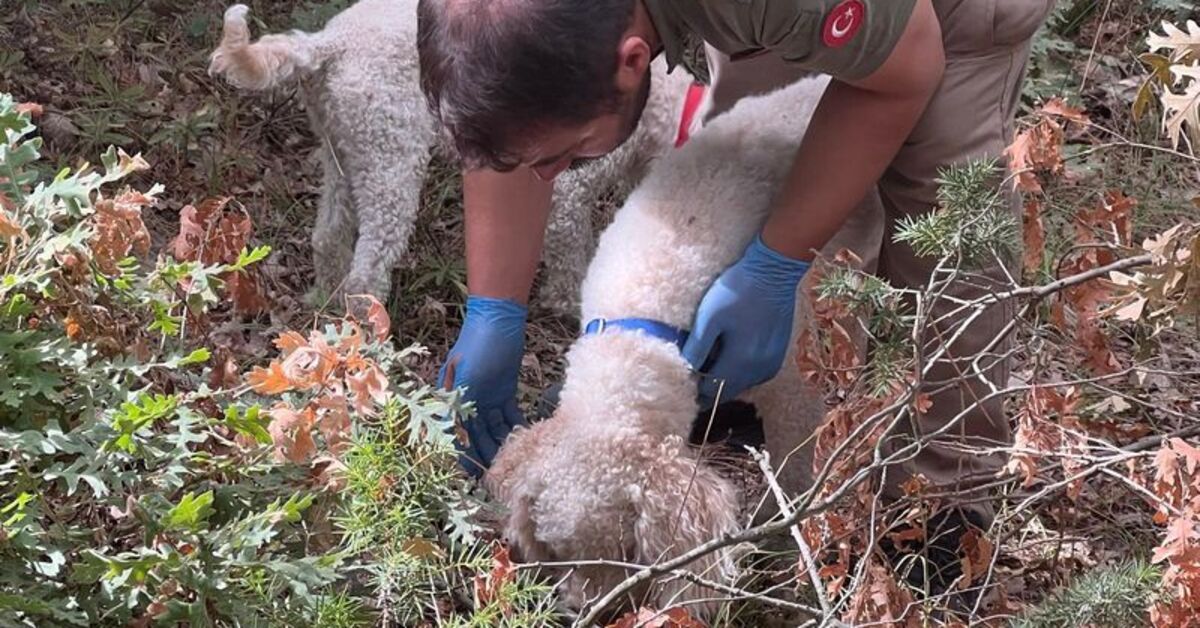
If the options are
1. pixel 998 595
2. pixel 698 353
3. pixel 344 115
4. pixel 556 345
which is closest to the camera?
pixel 998 595

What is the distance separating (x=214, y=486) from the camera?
2088mm

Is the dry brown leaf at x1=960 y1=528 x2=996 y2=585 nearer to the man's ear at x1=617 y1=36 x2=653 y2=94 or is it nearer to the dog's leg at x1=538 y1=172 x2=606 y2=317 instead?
the man's ear at x1=617 y1=36 x2=653 y2=94

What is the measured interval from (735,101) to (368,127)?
97cm

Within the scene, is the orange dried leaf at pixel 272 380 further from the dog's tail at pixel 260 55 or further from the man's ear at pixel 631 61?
the dog's tail at pixel 260 55

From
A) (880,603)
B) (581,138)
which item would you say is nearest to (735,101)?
(581,138)

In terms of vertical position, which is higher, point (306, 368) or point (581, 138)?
point (581, 138)

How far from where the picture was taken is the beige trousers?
2611 millimetres

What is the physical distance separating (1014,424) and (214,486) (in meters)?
1.87

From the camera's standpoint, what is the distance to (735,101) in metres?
3.24

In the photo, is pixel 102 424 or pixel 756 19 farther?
pixel 756 19

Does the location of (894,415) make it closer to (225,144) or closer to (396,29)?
(396,29)

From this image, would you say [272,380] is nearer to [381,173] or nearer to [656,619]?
[656,619]

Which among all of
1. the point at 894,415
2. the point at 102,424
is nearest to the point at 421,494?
the point at 102,424

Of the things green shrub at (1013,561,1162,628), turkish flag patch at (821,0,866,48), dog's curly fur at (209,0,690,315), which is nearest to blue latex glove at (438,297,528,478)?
dog's curly fur at (209,0,690,315)
